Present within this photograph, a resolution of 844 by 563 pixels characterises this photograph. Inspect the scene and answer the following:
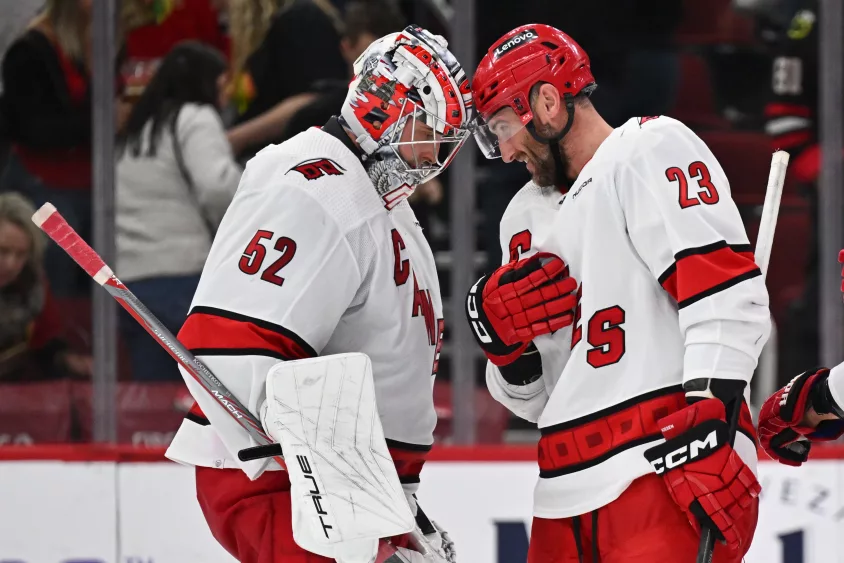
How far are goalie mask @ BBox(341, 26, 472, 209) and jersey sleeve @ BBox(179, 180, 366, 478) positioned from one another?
21cm

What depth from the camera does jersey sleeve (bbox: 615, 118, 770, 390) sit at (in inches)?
79.4

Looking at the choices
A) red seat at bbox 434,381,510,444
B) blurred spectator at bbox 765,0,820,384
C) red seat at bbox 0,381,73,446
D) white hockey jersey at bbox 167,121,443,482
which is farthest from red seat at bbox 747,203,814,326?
red seat at bbox 0,381,73,446

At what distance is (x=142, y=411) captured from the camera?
158 inches

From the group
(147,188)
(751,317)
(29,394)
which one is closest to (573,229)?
(751,317)

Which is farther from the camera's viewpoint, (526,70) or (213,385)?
(526,70)

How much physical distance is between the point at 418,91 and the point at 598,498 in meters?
0.79

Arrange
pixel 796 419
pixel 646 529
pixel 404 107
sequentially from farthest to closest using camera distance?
pixel 796 419
pixel 404 107
pixel 646 529

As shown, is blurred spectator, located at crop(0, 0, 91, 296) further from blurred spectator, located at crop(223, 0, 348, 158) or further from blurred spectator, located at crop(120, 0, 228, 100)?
blurred spectator, located at crop(223, 0, 348, 158)

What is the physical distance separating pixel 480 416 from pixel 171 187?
1243mm

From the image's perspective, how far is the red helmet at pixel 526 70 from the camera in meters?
2.26

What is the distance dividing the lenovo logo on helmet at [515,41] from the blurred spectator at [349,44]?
1.65 metres

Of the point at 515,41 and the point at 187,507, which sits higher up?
the point at 515,41

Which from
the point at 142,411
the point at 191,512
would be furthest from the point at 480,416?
the point at 142,411

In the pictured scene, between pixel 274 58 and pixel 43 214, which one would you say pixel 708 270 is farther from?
pixel 274 58
